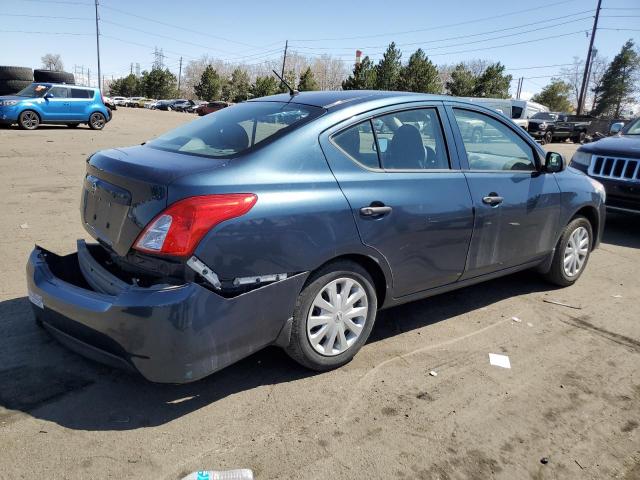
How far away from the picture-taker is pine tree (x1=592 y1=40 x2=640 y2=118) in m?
62.9

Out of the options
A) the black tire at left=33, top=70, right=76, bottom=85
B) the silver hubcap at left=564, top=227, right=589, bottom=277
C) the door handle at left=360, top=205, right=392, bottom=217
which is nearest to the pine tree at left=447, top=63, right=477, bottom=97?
the black tire at left=33, top=70, right=76, bottom=85

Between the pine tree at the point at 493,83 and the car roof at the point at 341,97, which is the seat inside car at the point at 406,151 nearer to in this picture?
the car roof at the point at 341,97

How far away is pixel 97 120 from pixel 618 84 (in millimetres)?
65360

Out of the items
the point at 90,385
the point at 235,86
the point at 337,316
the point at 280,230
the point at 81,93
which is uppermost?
the point at 235,86

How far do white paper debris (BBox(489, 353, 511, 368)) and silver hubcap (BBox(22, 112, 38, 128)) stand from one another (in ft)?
61.5

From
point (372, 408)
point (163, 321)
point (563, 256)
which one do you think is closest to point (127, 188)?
point (163, 321)

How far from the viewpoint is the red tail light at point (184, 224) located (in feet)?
8.25

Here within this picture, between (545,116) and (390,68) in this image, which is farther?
(390,68)

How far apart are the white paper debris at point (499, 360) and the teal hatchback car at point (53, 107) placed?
60.6 feet

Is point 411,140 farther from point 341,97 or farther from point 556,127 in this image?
point 556,127

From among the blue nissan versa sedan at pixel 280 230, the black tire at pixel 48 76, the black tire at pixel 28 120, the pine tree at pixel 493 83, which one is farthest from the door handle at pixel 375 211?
the pine tree at pixel 493 83

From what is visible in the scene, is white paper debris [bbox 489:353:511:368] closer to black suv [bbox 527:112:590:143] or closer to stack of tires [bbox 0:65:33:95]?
black suv [bbox 527:112:590:143]

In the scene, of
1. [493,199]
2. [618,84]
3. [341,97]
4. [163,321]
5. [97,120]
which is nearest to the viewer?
[163,321]

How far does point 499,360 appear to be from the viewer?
3582 mm
